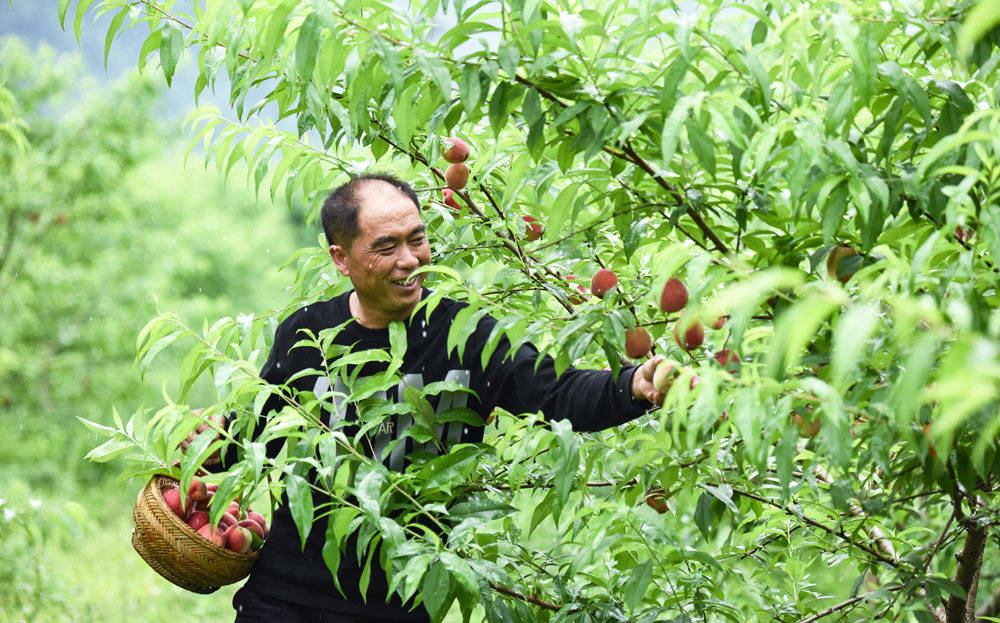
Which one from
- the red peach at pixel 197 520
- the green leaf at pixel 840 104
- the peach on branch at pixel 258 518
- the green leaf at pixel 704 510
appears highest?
the green leaf at pixel 840 104

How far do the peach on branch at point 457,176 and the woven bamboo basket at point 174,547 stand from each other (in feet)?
2.73

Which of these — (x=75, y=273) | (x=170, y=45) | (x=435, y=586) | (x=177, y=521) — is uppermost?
(x=170, y=45)

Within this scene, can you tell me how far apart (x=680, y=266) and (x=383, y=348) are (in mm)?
885

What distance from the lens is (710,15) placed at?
1.37 metres

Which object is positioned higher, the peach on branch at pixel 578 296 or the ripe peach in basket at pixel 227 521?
the peach on branch at pixel 578 296

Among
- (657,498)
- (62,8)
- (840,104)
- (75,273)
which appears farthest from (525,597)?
(75,273)

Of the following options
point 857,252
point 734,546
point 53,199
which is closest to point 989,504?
point 734,546

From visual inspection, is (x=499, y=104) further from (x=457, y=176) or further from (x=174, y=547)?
(x=174, y=547)

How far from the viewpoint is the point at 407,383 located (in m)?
1.93

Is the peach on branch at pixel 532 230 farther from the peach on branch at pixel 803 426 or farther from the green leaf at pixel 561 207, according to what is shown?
the peach on branch at pixel 803 426

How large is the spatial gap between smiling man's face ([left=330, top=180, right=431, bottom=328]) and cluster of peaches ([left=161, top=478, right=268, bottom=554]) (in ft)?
1.56

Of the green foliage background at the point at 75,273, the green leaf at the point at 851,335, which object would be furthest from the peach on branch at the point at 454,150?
the green foliage background at the point at 75,273

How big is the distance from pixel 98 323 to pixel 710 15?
1025cm

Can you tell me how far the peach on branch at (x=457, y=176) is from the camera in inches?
78.9
